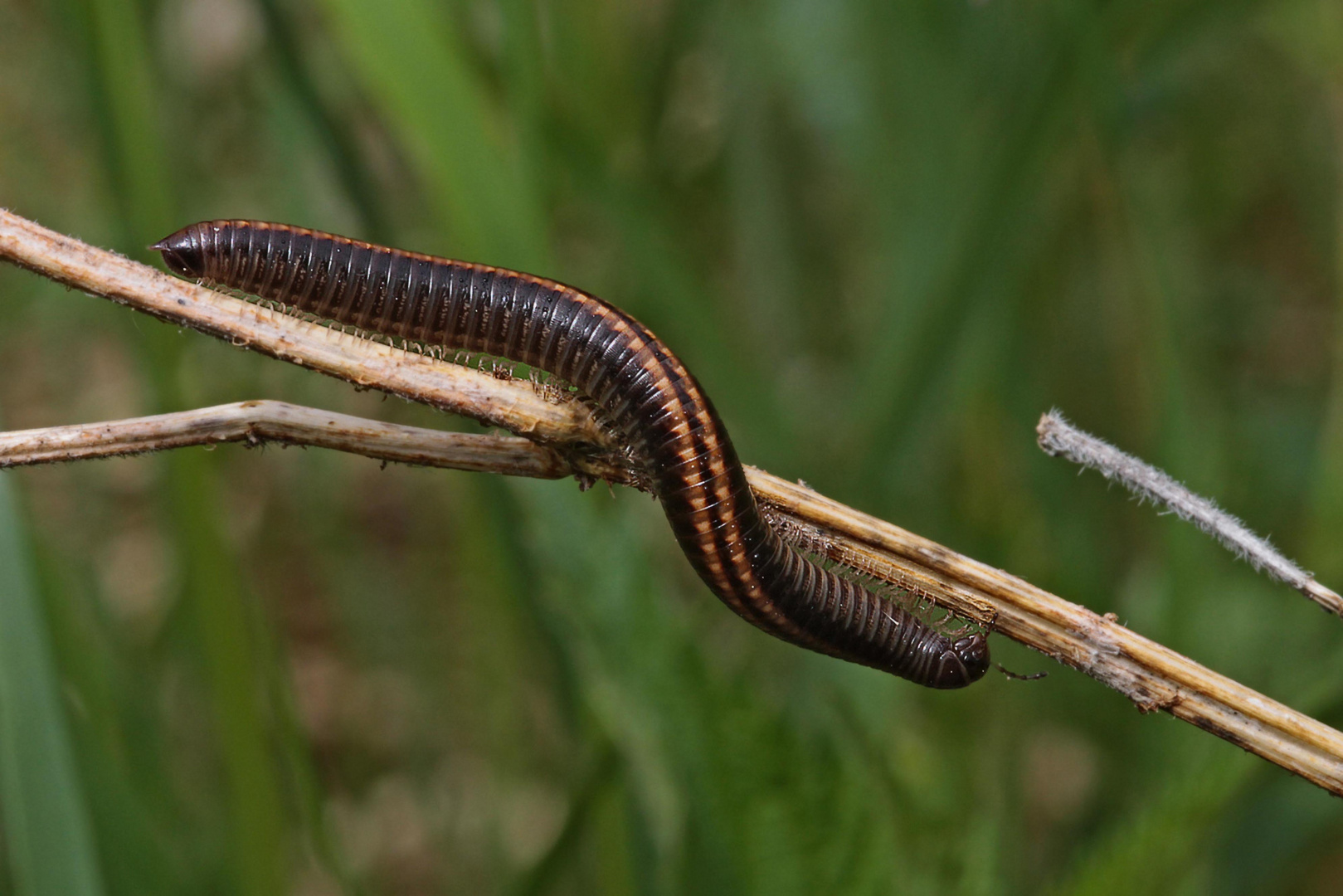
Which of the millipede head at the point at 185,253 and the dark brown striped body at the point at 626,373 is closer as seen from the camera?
the dark brown striped body at the point at 626,373

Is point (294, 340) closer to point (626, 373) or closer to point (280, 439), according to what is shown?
point (280, 439)

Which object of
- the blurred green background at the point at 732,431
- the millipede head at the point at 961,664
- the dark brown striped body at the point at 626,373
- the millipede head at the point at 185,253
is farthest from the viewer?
the millipede head at the point at 185,253

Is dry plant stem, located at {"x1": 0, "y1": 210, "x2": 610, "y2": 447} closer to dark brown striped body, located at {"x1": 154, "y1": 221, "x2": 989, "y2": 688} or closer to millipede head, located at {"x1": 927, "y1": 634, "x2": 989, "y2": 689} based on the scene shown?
dark brown striped body, located at {"x1": 154, "y1": 221, "x2": 989, "y2": 688}

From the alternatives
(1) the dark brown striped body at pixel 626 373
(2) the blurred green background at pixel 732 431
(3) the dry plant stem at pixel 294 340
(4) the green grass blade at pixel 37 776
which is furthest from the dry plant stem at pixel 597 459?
(4) the green grass blade at pixel 37 776

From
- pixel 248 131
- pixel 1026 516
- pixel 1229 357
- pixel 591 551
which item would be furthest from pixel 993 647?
pixel 248 131

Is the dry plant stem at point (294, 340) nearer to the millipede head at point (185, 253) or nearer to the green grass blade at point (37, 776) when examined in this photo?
the green grass blade at point (37, 776)

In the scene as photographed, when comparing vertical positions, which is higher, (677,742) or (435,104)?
(435,104)

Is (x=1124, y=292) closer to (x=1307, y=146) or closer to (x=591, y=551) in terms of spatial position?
(x=1307, y=146)

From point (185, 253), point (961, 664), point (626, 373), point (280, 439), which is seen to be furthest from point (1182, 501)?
point (185, 253)
